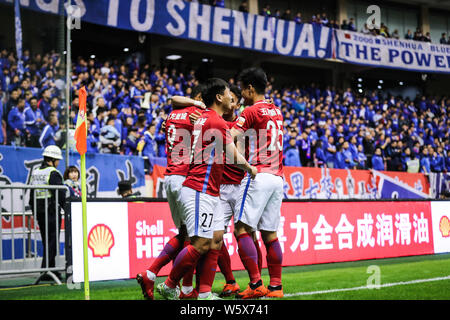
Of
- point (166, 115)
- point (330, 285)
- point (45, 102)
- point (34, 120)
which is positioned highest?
point (166, 115)

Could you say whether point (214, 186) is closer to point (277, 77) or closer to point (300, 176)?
point (300, 176)

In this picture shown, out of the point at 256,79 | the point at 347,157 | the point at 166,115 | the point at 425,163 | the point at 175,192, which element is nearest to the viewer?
the point at 175,192

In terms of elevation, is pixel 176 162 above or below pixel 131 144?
below

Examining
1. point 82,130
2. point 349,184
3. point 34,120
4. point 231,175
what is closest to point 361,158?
point 349,184

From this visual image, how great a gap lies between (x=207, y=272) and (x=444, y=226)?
29.0 feet

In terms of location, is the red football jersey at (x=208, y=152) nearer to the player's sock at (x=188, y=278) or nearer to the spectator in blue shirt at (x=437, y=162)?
the player's sock at (x=188, y=278)

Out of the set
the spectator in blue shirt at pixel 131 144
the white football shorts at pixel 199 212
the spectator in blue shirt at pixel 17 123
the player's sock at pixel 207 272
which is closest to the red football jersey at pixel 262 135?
the white football shorts at pixel 199 212

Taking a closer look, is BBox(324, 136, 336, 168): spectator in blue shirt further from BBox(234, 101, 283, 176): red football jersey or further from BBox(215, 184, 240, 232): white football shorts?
BBox(234, 101, 283, 176): red football jersey

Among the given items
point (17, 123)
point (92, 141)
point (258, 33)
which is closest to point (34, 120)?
point (17, 123)

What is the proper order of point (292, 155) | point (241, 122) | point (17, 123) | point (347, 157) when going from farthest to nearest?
point (347, 157) < point (292, 155) < point (17, 123) < point (241, 122)

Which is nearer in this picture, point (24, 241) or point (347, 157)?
point (24, 241)

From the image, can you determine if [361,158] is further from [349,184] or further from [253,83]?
[253,83]

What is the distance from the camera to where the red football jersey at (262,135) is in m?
6.53

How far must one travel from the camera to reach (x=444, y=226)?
1320cm
